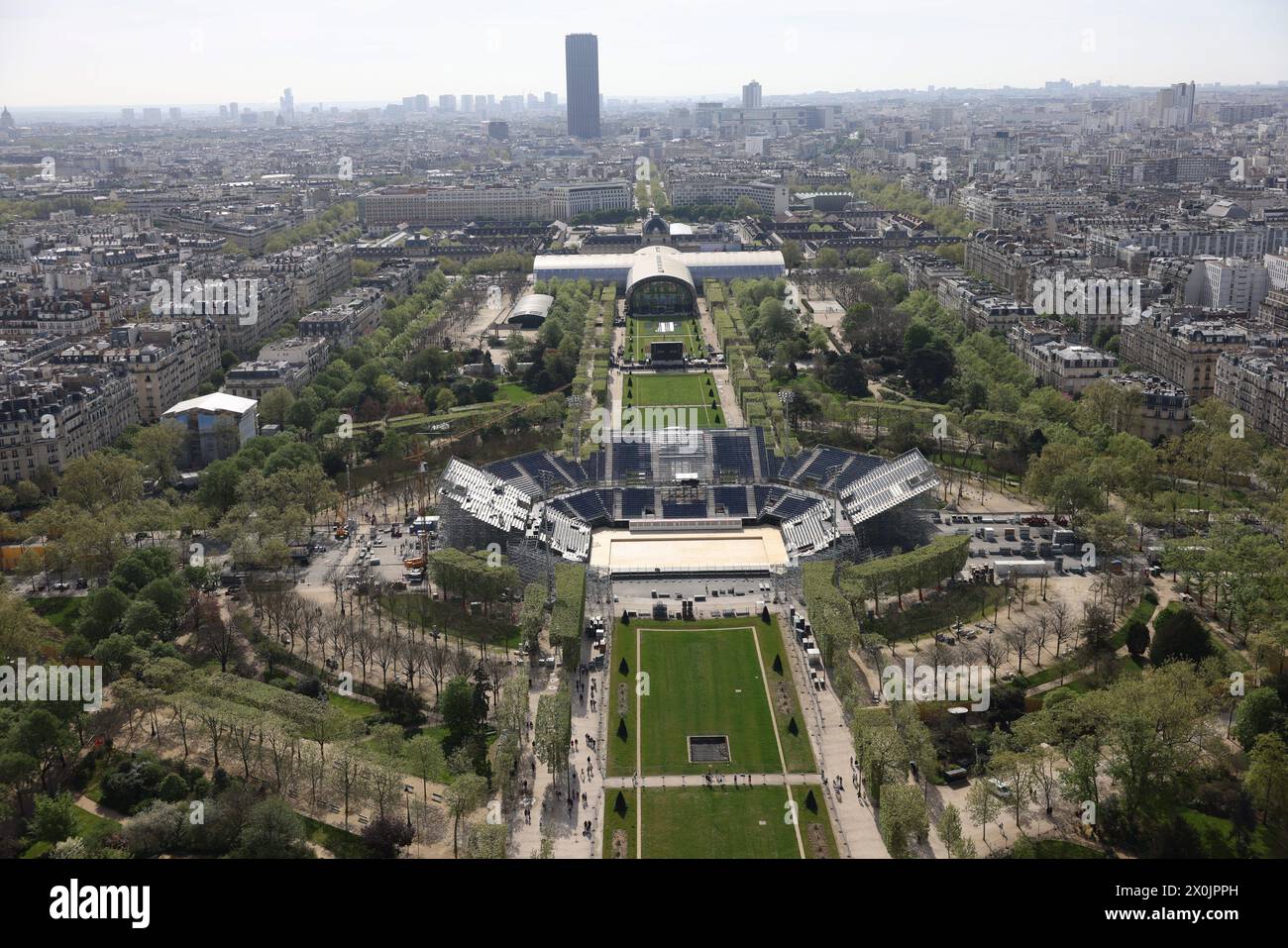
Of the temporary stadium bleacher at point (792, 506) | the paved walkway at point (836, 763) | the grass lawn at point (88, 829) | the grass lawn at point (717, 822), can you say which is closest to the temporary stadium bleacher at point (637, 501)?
the temporary stadium bleacher at point (792, 506)

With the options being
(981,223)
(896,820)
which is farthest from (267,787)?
(981,223)

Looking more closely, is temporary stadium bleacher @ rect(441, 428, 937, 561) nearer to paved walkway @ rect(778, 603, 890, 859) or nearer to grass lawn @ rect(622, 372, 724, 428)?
grass lawn @ rect(622, 372, 724, 428)

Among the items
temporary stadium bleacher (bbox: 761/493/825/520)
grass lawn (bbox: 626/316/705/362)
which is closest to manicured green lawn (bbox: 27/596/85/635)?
temporary stadium bleacher (bbox: 761/493/825/520)

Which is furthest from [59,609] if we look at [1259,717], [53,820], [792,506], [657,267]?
[657,267]

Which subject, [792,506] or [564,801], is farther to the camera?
[792,506]

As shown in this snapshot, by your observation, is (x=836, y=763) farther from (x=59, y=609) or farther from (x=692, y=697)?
(x=59, y=609)
